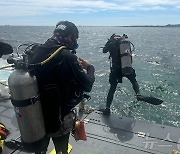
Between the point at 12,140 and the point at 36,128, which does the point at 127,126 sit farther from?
the point at 36,128

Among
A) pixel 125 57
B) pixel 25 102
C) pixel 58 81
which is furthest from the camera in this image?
pixel 125 57

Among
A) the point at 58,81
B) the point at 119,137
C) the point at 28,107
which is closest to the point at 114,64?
the point at 119,137

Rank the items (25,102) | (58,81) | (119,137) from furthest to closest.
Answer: (119,137)
(58,81)
(25,102)

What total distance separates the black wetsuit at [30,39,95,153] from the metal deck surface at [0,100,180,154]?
6.76 feet

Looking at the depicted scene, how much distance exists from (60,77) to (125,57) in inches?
144

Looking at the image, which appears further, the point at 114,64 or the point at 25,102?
the point at 114,64

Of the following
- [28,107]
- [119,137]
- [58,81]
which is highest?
[58,81]

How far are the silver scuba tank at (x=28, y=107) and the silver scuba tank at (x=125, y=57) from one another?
3.69m

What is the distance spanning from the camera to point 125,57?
6.20 metres

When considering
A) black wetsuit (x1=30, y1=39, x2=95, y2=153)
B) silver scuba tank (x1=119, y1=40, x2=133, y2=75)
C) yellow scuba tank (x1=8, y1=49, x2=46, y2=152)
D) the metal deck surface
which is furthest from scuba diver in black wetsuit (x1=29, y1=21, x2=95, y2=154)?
silver scuba tank (x1=119, y1=40, x2=133, y2=75)

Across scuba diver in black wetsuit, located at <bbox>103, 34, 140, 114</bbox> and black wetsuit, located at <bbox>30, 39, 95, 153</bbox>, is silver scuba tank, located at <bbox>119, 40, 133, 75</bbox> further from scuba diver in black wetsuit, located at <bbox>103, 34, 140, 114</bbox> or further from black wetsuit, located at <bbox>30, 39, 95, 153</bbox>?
black wetsuit, located at <bbox>30, 39, 95, 153</bbox>

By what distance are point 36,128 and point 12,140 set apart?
2.46 m

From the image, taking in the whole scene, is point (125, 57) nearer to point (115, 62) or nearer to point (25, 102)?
point (115, 62)

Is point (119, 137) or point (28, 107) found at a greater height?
point (28, 107)
